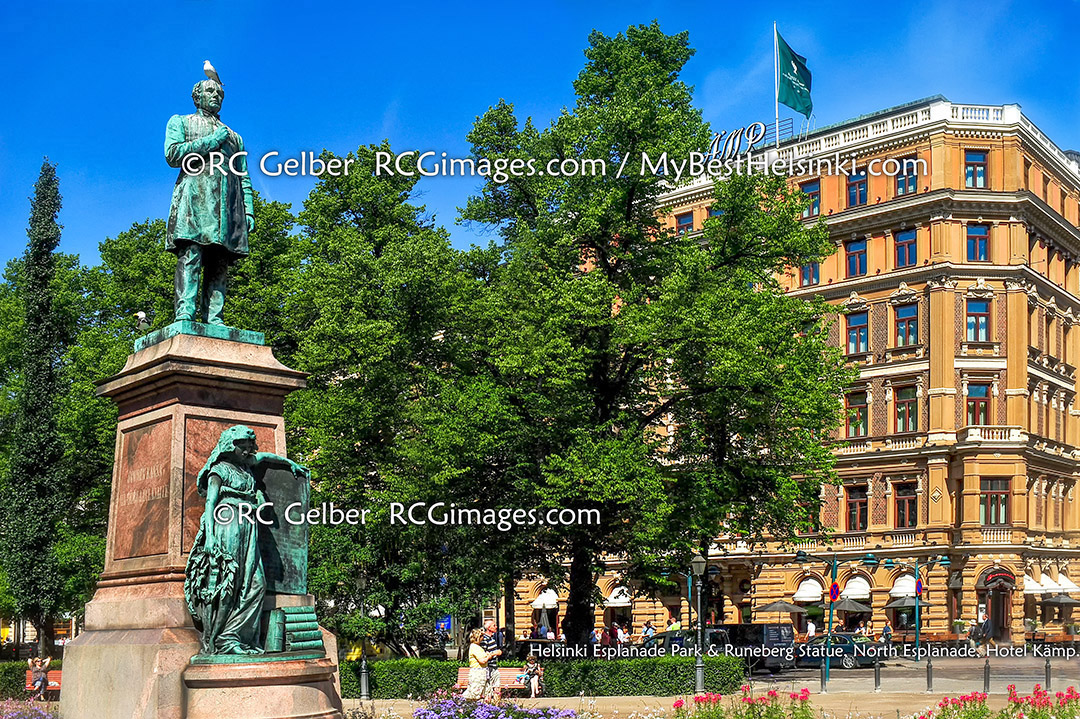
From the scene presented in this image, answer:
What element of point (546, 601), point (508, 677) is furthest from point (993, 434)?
point (508, 677)

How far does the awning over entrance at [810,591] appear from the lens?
5906 centimetres

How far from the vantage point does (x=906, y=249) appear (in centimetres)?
5894

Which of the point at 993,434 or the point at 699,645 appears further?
the point at 993,434

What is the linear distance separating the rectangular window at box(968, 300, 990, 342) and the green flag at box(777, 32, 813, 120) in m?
11.0

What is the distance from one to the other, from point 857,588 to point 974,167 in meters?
19.2

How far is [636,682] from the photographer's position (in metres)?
29.0

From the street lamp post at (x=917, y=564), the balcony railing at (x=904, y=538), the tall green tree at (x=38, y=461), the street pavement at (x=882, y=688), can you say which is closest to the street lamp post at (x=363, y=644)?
the street pavement at (x=882, y=688)

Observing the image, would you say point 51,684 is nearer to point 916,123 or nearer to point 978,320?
point 978,320

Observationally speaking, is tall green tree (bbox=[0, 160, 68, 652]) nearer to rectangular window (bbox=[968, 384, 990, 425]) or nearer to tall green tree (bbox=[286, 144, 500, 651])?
tall green tree (bbox=[286, 144, 500, 651])

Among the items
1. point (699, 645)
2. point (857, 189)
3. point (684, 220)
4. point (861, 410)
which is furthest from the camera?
point (684, 220)

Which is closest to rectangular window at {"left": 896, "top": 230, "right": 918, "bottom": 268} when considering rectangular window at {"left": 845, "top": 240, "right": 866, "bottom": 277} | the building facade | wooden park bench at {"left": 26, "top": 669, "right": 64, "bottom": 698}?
the building facade

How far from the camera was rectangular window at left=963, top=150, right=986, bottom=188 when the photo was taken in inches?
2255

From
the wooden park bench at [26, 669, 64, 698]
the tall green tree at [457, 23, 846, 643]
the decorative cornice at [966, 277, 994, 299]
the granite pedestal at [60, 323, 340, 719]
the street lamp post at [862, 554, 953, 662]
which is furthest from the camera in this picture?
the decorative cornice at [966, 277, 994, 299]

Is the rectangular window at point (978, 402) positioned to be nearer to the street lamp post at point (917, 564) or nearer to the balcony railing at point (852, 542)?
the street lamp post at point (917, 564)
